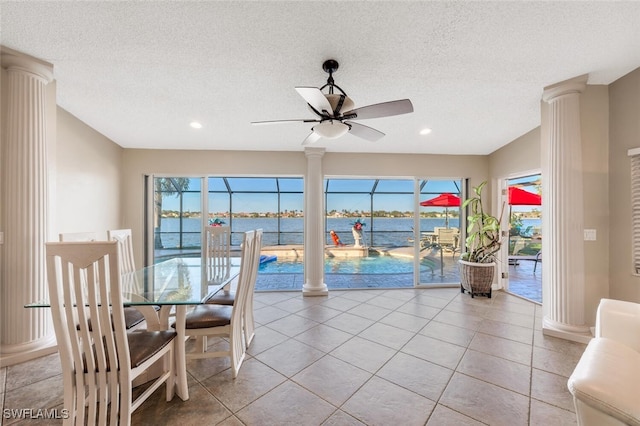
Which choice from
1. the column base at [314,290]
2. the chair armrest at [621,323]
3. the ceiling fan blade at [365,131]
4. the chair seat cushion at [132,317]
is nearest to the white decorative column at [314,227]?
the column base at [314,290]

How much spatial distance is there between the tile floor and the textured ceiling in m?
2.48

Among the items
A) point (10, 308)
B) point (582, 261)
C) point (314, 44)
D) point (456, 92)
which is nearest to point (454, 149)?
point (456, 92)

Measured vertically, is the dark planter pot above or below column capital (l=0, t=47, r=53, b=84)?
below

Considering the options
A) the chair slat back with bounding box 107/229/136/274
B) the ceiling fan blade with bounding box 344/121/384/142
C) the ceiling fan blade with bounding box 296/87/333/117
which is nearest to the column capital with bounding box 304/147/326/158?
the ceiling fan blade with bounding box 344/121/384/142

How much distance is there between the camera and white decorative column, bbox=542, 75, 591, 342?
2.37 meters

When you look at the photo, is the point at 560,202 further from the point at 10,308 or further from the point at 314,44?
the point at 10,308

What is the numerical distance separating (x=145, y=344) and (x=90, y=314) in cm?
48

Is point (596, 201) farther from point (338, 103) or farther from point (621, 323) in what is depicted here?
A: point (338, 103)

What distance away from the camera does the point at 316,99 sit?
1.67m

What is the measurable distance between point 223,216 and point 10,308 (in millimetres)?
4917

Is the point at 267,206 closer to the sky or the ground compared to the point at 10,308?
closer to the sky

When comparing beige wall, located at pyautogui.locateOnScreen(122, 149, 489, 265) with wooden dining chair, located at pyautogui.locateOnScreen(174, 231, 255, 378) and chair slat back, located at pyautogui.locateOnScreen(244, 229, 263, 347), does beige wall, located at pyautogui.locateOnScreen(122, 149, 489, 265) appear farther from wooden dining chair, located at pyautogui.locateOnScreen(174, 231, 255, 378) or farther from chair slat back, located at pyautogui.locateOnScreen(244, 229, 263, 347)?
wooden dining chair, located at pyautogui.locateOnScreen(174, 231, 255, 378)

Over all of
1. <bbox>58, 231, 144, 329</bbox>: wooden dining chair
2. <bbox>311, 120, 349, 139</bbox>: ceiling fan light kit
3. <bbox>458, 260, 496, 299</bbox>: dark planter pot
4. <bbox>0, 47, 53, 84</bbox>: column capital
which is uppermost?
<bbox>0, 47, 53, 84</bbox>: column capital

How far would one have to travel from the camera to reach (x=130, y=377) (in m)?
1.32
